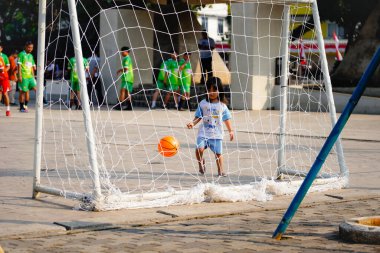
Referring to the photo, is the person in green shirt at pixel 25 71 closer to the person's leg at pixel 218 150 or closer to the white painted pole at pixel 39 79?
the person's leg at pixel 218 150

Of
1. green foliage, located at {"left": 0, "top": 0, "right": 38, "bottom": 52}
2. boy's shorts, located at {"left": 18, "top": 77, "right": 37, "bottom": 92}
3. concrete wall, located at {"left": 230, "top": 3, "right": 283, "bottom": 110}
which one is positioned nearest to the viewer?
boy's shorts, located at {"left": 18, "top": 77, "right": 37, "bottom": 92}

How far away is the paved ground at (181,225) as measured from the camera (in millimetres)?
6809

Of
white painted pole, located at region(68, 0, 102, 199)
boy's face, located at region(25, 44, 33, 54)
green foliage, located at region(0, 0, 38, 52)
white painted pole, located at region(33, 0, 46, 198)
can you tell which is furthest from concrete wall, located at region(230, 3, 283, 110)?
green foliage, located at region(0, 0, 38, 52)

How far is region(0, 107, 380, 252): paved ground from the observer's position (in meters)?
6.81

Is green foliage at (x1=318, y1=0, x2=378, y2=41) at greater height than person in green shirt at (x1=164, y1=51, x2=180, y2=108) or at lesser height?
greater

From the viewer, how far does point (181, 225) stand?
7.79 m

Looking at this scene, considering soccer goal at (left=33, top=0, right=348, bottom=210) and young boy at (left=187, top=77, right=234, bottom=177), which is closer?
soccer goal at (left=33, top=0, right=348, bottom=210)

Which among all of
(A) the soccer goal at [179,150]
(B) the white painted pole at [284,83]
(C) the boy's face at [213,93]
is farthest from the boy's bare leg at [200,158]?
(B) the white painted pole at [284,83]

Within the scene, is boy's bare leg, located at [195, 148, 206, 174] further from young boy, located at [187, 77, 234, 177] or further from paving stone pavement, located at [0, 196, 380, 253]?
paving stone pavement, located at [0, 196, 380, 253]

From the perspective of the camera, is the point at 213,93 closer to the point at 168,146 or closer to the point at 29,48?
the point at 168,146

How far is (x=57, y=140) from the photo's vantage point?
15375 mm

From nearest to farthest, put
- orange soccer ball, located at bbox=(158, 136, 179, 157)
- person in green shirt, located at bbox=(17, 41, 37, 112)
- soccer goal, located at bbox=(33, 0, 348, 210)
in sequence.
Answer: soccer goal, located at bbox=(33, 0, 348, 210), orange soccer ball, located at bbox=(158, 136, 179, 157), person in green shirt, located at bbox=(17, 41, 37, 112)

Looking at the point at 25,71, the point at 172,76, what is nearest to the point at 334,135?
the point at 25,71

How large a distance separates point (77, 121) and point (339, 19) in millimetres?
23646
